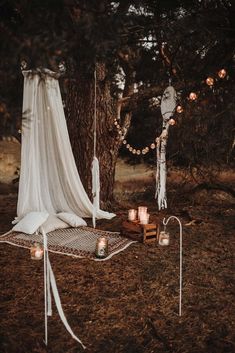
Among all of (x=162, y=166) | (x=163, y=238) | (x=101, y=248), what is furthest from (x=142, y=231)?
(x=162, y=166)

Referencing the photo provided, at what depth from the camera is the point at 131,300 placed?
2469 mm

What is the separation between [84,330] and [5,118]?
1.28 m

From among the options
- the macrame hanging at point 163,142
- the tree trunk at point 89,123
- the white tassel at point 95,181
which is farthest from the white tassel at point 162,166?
the white tassel at point 95,181

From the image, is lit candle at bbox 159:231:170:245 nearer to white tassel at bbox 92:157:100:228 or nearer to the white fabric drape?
white tassel at bbox 92:157:100:228

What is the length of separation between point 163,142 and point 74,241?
171 centimetres

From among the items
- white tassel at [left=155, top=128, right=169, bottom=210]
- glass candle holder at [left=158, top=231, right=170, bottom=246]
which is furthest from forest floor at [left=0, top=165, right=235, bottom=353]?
white tassel at [left=155, top=128, right=169, bottom=210]

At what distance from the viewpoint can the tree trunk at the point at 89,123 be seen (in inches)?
184

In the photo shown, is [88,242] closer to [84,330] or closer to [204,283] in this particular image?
[204,283]

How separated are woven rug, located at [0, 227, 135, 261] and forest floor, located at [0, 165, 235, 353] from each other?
10cm

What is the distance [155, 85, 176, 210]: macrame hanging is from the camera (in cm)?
428

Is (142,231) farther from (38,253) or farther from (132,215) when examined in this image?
(38,253)

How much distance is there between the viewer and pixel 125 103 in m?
5.07

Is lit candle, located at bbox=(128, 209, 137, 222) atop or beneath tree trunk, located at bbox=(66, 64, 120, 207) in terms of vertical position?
beneath

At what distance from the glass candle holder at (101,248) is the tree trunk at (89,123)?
1675 mm
